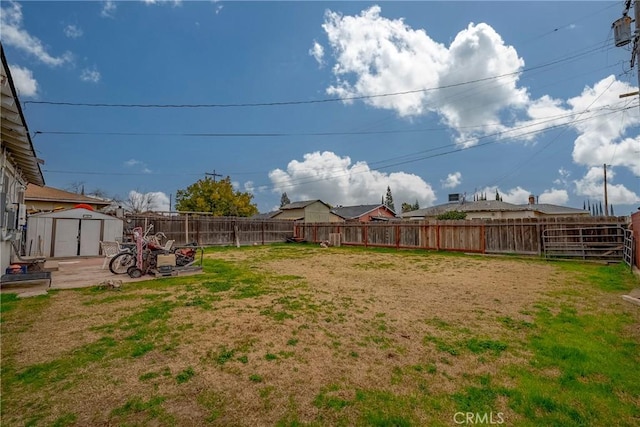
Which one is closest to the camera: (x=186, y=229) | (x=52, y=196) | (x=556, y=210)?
(x=186, y=229)

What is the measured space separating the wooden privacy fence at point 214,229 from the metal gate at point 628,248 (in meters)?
16.7

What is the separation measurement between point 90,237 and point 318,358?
41.9 ft

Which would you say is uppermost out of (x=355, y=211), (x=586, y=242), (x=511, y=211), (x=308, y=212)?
(x=355, y=211)

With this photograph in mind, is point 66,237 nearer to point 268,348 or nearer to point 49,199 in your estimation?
point 49,199

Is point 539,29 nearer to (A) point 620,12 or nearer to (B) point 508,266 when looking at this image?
(A) point 620,12

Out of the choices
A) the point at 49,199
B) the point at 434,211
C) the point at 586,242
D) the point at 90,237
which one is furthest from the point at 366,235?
the point at 434,211

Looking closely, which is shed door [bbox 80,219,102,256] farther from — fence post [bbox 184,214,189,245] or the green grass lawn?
the green grass lawn

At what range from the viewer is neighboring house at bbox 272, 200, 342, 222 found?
34594 mm

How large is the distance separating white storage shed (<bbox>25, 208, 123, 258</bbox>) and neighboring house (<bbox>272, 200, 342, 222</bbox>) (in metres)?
23.0

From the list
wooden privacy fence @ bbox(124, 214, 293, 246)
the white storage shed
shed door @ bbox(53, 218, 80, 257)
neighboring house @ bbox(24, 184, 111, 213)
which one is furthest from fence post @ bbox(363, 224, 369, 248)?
neighboring house @ bbox(24, 184, 111, 213)

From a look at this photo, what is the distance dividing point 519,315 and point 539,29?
509 inches

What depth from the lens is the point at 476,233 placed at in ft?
42.9

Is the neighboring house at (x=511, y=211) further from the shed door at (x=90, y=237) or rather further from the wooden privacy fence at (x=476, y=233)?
the shed door at (x=90, y=237)

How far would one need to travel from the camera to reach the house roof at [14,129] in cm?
385
